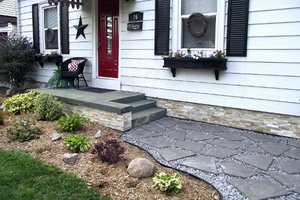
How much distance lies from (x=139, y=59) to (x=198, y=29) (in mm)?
1478

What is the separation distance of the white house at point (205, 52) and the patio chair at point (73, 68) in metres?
0.27

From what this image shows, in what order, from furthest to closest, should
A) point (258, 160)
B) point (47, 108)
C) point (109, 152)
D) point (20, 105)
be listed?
point (20, 105)
point (47, 108)
point (258, 160)
point (109, 152)

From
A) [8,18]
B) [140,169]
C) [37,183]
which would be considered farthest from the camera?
[8,18]

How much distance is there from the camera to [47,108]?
5.25m

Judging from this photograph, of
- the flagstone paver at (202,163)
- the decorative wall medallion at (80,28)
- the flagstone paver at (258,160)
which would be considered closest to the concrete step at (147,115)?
the flagstone paver at (202,163)

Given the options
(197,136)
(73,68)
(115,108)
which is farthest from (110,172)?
(73,68)

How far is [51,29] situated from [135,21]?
3.31 metres

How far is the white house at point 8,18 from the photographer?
9.73 meters

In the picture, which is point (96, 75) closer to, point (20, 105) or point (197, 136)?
point (20, 105)

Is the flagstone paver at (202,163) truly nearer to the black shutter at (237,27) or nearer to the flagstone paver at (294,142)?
the flagstone paver at (294,142)

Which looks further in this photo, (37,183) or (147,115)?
(147,115)

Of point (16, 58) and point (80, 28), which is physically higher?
point (80, 28)

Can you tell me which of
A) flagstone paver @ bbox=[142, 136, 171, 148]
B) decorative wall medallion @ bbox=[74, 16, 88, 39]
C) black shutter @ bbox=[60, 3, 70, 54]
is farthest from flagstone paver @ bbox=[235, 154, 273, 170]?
black shutter @ bbox=[60, 3, 70, 54]

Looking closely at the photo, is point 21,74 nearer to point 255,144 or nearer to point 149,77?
point 149,77
